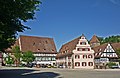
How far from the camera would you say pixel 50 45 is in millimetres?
107812

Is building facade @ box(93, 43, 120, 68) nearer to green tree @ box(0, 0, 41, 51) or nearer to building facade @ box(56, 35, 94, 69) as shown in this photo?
building facade @ box(56, 35, 94, 69)

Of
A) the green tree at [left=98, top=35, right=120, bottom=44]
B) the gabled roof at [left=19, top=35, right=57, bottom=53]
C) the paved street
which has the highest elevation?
the green tree at [left=98, top=35, right=120, bottom=44]

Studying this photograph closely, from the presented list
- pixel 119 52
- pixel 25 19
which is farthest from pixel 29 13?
pixel 119 52

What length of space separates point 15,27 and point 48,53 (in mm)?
84094

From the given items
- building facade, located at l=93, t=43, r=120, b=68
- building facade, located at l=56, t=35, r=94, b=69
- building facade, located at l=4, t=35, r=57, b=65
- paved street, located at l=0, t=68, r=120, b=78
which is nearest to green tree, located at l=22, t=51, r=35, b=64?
building facade, located at l=4, t=35, r=57, b=65

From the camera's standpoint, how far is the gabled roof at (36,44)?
4053 inches

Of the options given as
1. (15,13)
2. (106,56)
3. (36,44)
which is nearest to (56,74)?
(15,13)

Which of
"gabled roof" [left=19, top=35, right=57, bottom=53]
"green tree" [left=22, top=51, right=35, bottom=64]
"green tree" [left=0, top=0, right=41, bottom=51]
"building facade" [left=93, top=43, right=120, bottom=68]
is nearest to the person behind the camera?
"green tree" [left=0, top=0, right=41, bottom=51]

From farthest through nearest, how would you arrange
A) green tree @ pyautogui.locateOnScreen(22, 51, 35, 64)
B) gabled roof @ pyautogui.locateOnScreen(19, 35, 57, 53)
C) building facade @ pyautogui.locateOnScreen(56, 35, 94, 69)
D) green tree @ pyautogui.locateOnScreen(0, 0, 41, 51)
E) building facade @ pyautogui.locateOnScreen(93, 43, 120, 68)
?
gabled roof @ pyautogui.locateOnScreen(19, 35, 57, 53) → green tree @ pyautogui.locateOnScreen(22, 51, 35, 64) → building facade @ pyautogui.locateOnScreen(93, 43, 120, 68) → building facade @ pyautogui.locateOnScreen(56, 35, 94, 69) → green tree @ pyautogui.locateOnScreen(0, 0, 41, 51)

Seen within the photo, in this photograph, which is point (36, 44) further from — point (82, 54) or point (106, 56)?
point (106, 56)

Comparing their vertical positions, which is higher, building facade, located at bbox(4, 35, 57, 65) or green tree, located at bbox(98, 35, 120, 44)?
green tree, located at bbox(98, 35, 120, 44)

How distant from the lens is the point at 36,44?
105 metres

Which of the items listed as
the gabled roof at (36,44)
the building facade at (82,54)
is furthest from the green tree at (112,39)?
the building facade at (82,54)

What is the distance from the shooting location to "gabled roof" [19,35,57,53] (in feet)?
338
